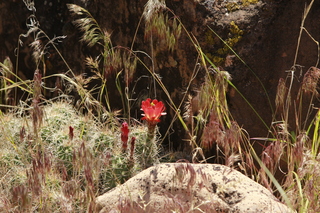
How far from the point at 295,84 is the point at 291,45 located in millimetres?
268

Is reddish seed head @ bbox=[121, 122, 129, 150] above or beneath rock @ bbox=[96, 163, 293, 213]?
above

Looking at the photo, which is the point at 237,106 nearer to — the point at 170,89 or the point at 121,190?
the point at 170,89

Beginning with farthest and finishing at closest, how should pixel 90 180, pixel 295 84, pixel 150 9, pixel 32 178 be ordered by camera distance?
1. pixel 295 84
2. pixel 150 9
3. pixel 32 178
4. pixel 90 180

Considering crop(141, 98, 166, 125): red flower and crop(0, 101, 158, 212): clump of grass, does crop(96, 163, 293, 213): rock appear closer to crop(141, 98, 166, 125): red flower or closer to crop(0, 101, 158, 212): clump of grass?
crop(0, 101, 158, 212): clump of grass

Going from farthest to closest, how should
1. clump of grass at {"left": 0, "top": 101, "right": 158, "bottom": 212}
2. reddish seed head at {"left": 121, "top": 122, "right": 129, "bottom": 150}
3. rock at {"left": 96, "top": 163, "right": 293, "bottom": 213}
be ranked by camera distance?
reddish seed head at {"left": 121, "top": 122, "right": 129, "bottom": 150} < clump of grass at {"left": 0, "top": 101, "right": 158, "bottom": 212} < rock at {"left": 96, "top": 163, "right": 293, "bottom": 213}

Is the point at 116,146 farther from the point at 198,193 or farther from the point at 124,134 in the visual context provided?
the point at 198,193

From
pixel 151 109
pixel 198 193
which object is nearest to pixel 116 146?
pixel 151 109

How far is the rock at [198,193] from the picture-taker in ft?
8.24

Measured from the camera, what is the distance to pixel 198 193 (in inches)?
104

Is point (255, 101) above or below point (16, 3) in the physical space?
below

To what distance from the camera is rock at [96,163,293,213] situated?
2512mm

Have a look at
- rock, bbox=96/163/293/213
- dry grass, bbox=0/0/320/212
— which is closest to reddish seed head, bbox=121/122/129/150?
dry grass, bbox=0/0/320/212

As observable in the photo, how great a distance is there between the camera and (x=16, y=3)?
457 cm

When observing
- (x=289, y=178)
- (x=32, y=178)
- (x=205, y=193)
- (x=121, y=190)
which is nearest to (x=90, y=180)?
(x=32, y=178)
